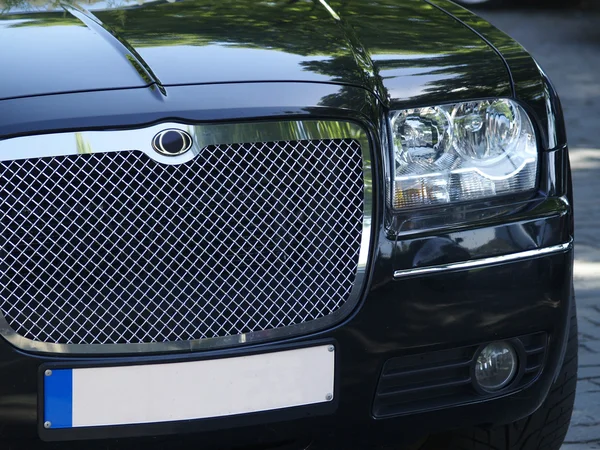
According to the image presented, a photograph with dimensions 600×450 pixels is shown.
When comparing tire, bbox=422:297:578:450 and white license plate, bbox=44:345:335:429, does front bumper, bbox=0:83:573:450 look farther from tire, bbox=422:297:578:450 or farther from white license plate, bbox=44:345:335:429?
tire, bbox=422:297:578:450

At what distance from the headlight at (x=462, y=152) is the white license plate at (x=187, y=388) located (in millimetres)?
425

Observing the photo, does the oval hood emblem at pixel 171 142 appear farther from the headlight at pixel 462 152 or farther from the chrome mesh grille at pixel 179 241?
the headlight at pixel 462 152

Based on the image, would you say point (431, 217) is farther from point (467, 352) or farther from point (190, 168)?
point (190, 168)

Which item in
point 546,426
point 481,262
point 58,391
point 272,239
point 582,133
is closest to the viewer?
point 58,391

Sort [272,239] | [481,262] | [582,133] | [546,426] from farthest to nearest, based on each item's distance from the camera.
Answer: [582,133] < [546,426] < [481,262] < [272,239]

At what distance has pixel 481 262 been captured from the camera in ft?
7.63

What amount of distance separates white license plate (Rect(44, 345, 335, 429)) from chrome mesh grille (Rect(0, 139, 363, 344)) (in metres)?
0.07

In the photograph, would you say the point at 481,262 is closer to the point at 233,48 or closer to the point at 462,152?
the point at 462,152

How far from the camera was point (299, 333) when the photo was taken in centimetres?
222

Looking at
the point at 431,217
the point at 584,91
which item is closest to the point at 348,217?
the point at 431,217

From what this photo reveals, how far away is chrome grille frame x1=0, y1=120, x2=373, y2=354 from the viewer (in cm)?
208

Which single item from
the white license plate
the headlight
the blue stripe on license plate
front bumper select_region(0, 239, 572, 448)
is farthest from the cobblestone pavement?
the blue stripe on license plate

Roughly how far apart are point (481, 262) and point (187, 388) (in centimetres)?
68

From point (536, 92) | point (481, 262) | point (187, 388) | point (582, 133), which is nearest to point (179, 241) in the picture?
point (187, 388)
